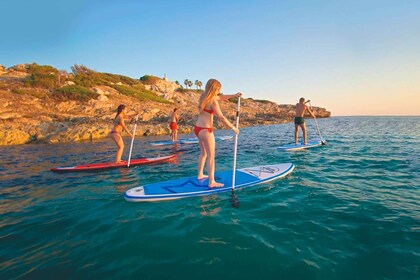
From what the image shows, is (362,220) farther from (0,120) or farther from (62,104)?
(62,104)

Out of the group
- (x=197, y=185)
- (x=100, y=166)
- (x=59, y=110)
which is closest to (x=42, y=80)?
(x=59, y=110)

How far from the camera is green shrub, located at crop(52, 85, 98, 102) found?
1528 inches

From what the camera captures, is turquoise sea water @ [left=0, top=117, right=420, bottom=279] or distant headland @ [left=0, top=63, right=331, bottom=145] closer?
turquoise sea water @ [left=0, top=117, right=420, bottom=279]

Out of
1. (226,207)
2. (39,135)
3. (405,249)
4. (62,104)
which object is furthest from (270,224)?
(62,104)

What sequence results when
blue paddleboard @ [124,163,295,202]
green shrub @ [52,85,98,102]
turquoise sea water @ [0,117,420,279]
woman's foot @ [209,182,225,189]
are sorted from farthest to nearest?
green shrub @ [52,85,98,102], woman's foot @ [209,182,225,189], blue paddleboard @ [124,163,295,202], turquoise sea water @ [0,117,420,279]

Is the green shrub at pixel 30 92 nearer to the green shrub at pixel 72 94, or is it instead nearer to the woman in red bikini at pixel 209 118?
the green shrub at pixel 72 94

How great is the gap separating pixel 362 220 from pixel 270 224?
1918 mm

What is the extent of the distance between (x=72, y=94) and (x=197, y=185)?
137 feet

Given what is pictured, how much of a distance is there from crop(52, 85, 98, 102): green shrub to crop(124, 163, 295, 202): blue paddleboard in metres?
39.9

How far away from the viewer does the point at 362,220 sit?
4.68m

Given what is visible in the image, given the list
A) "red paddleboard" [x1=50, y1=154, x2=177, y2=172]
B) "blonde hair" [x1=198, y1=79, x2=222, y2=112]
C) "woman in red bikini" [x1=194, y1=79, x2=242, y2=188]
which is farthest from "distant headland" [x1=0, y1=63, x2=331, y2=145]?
"blonde hair" [x1=198, y1=79, x2=222, y2=112]

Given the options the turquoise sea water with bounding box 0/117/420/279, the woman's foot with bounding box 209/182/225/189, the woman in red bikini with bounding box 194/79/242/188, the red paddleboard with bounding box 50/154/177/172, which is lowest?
the red paddleboard with bounding box 50/154/177/172

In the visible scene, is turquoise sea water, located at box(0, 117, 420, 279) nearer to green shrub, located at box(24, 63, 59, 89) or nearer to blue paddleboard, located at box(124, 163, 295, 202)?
blue paddleboard, located at box(124, 163, 295, 202)

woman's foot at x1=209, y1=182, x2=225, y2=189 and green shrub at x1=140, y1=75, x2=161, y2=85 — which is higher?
green shrub at x1=140, y1=75, x2=161, y2=85
